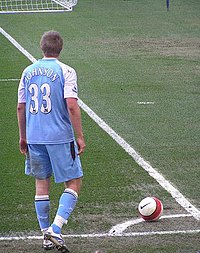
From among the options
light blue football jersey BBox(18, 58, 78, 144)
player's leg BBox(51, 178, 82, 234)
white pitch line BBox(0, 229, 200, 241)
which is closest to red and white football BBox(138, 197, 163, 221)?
white pitch line BBox(0, 229, 200, 241)

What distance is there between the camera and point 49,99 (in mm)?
7344

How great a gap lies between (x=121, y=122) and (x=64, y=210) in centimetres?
533

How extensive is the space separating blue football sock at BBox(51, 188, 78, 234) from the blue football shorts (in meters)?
0.14

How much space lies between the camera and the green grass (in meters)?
8.16

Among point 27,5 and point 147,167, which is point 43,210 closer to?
point 147,167

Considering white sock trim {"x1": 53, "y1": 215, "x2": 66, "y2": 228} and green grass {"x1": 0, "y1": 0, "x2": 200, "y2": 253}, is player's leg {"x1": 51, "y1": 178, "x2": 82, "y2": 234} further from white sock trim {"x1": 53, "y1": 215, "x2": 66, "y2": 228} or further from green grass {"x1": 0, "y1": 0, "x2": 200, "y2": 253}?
green grass {"x1": 0, "y1": 0, "x2": 200, "y2": 253}

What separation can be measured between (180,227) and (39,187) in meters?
1.47

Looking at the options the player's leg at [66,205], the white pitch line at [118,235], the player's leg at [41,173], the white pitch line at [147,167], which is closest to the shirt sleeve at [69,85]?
the player's leg at [41,173]

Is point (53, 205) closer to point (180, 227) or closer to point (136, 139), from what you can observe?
point (180, 227)

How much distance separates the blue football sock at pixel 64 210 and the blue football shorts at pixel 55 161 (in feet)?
0.47

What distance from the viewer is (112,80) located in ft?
53.4

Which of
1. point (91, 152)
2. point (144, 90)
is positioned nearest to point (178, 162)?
point (91, 152)

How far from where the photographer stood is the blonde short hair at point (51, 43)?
288 inches

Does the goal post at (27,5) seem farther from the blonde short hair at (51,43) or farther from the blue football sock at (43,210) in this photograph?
the blue football sock at (43,210)
